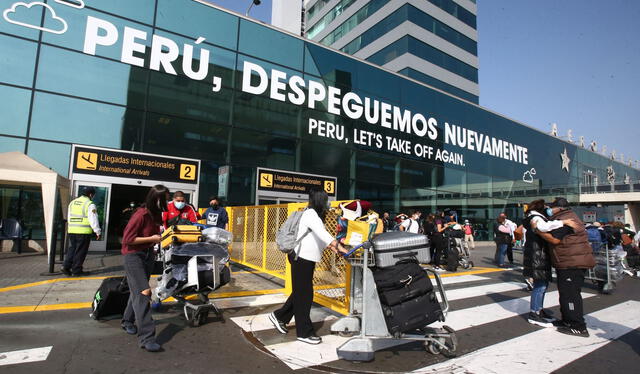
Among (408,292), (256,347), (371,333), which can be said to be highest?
(408,292)

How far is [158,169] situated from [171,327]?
9.17 metres

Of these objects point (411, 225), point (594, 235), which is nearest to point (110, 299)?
point (411, 225)

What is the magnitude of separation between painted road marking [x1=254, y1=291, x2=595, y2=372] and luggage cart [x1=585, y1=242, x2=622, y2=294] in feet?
1.94

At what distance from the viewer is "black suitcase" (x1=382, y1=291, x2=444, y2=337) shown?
10.5 ft

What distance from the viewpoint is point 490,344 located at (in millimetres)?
3969

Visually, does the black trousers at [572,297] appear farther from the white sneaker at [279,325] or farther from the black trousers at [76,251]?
the black trousers at [76,251]

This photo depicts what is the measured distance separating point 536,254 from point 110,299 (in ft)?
19.2

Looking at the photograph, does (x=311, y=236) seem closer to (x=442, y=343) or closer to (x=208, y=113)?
(x=442, y=343)

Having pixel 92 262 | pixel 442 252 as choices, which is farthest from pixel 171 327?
pixel 442 252

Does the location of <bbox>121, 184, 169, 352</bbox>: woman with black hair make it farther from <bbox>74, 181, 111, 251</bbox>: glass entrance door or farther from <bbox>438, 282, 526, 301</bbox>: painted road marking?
<bbox>74, 181, 111, 251</bbox>: glass entrance door

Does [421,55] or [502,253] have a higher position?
[421,55]

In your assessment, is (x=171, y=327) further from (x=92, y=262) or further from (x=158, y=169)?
(x=158, y=169)

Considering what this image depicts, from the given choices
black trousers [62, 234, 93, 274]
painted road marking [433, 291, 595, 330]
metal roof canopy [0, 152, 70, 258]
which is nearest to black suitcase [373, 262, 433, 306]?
painted road marking [433, 291, 595, 330]

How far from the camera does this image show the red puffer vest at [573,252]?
4555 millimetres
